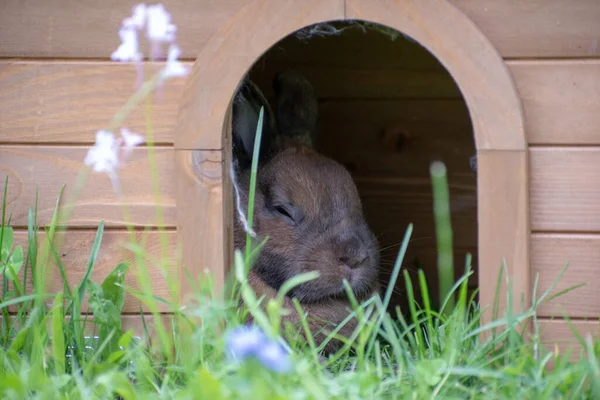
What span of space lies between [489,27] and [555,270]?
0.82 metres

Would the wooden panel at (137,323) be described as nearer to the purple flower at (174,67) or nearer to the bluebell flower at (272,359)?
the purple flower at (174,67)

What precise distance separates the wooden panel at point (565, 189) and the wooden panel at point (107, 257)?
1.22 metres

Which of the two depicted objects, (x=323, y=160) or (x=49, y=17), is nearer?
(x=49, y=17)

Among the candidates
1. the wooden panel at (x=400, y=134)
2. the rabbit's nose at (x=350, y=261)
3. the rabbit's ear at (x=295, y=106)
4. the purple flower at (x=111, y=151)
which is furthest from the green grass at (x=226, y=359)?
the wooden panel at (x=400, y=134)

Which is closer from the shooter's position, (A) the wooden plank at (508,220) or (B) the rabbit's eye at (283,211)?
(A) the wooden plank at (508,220)

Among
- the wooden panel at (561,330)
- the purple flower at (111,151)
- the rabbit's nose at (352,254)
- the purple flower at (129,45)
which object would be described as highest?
the purple flower at (129,45)

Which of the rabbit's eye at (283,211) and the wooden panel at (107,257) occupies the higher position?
the rabbit's eye at (283,211)

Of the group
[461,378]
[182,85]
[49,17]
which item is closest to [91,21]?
[49,17]

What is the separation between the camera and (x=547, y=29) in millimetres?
2676

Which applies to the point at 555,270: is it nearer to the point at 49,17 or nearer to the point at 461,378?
the point at 461,378

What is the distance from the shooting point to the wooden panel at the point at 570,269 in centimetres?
263

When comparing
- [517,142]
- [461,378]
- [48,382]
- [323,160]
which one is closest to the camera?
[48,382]

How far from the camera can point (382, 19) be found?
2682 millimetres

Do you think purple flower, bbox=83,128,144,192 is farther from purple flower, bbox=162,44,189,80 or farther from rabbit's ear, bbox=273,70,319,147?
rabbit's ear, bbox=273,70,319,147
